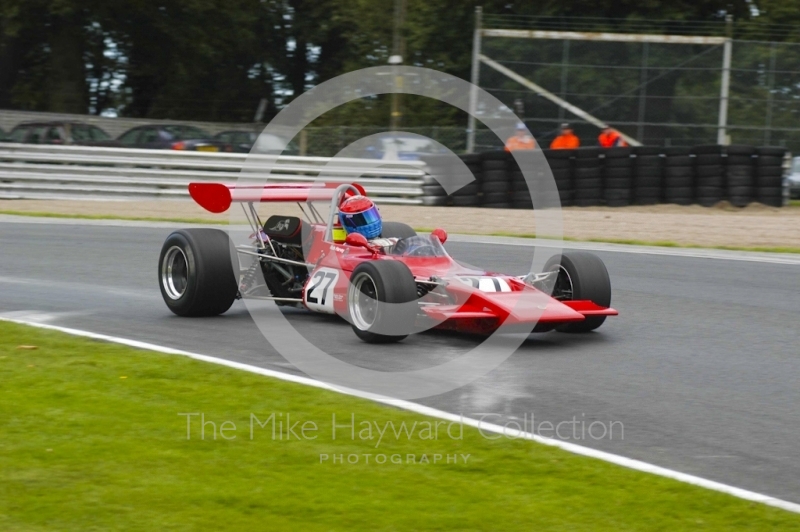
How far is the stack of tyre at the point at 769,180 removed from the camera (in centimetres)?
1928

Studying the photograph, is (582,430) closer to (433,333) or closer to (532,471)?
(532,471)

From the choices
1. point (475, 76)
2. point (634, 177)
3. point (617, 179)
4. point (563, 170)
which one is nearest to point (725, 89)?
point (634, 177)

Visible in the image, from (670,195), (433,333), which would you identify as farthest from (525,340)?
(670,195)

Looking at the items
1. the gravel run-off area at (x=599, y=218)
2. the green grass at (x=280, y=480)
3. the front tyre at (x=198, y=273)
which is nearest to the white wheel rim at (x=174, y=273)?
the front tyre at (x=198, y=273)

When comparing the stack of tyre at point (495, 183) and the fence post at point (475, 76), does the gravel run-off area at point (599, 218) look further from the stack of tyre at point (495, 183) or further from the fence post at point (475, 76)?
the fence post at point (475, 76)

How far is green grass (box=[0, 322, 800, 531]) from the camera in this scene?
432 cm

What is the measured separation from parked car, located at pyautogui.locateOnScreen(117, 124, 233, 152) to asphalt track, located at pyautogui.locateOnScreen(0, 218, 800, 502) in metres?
17.5

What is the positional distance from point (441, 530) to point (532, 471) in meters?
0.83

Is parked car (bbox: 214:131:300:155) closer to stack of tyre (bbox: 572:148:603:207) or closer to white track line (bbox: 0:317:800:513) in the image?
stack of tyre (bbox: 572:148:603:207)

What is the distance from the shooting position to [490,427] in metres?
5.62

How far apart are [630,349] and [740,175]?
1235cm

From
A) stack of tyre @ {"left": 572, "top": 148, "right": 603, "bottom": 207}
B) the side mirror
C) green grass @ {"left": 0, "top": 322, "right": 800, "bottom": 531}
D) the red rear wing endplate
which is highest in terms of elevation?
stack of tyre @ {"left": 572, "top": 148, "right": 603, "bottom": 207}

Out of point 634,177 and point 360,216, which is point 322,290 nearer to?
point 360,216

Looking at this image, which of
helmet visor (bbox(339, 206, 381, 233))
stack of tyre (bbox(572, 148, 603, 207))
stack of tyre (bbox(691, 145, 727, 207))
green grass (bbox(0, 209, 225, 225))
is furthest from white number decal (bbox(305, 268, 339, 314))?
stack of tyre (bbox(691, 145, 727, 207))
